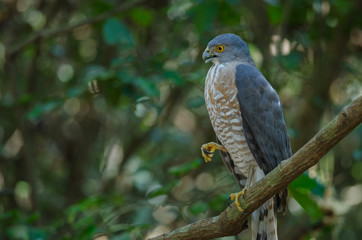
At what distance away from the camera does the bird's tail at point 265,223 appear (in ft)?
12.2

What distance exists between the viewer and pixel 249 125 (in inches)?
140

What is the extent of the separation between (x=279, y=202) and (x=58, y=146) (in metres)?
4.30

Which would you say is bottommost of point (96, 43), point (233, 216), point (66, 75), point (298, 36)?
point (233, 216)

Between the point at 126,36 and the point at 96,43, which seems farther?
the point at 96,43

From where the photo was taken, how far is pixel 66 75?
6879 mm

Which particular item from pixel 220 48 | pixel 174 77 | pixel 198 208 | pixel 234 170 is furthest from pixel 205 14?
pixel 198 208

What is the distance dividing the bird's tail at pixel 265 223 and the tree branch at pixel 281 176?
2.16ft

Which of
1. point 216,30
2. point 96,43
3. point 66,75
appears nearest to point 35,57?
point 66,75

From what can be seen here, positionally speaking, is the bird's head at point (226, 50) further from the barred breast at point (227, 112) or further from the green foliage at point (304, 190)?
the green foliage at point (304, 190)

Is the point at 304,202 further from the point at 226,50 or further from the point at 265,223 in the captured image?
the point at 226,50

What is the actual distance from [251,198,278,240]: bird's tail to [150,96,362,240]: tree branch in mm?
659

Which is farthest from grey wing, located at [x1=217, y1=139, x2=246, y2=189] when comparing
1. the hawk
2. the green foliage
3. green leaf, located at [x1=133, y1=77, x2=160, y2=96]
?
green leaf, located at [x1=133, y1=77, x2=160, y2=96]

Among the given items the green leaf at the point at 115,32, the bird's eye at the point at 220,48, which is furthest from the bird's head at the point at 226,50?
the green leaf at the point at 115,32

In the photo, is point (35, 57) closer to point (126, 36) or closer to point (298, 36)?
point (126, 36)
